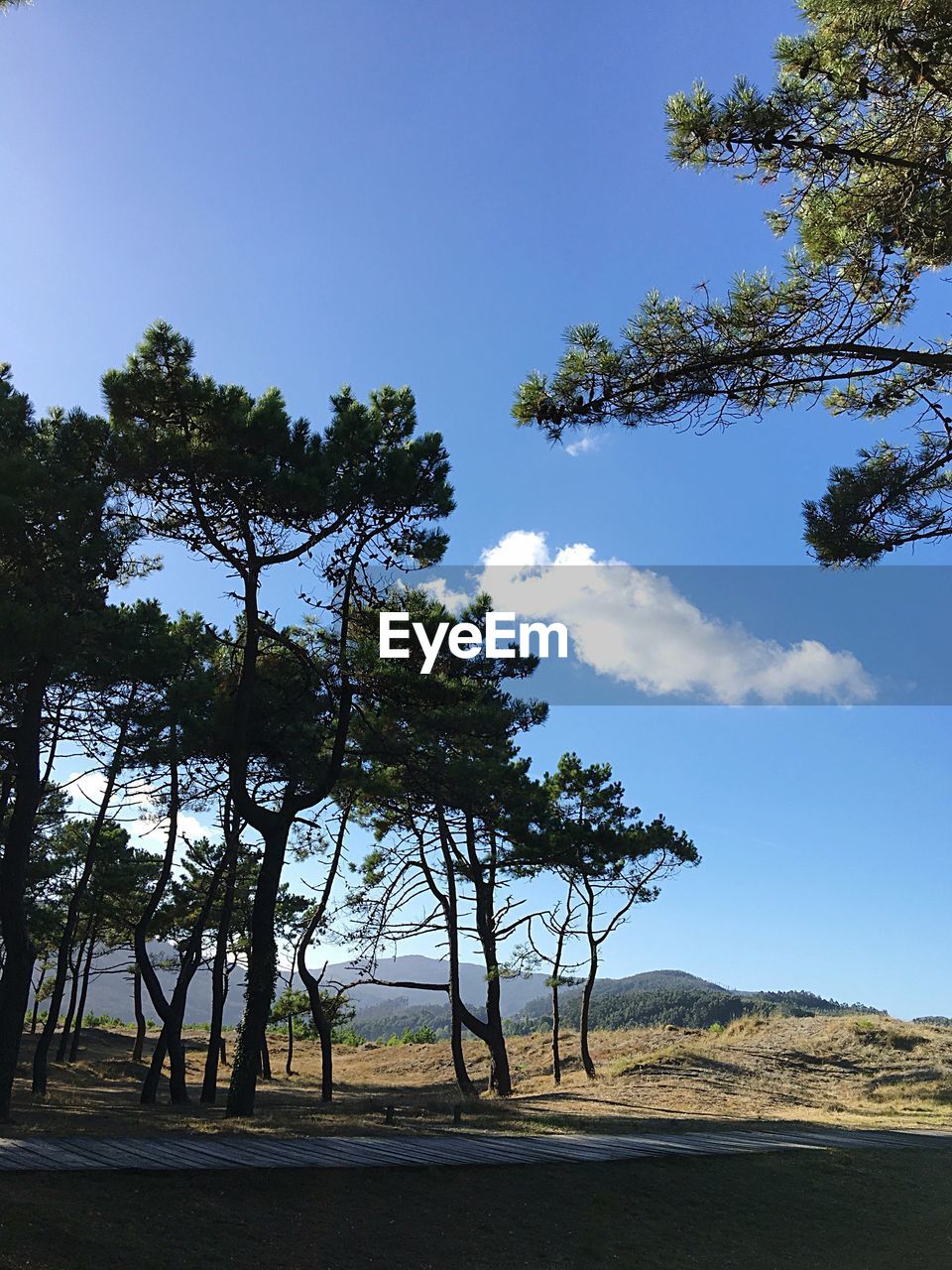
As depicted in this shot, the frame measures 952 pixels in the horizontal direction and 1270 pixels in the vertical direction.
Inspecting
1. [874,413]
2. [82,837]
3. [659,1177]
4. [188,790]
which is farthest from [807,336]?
[82,837]

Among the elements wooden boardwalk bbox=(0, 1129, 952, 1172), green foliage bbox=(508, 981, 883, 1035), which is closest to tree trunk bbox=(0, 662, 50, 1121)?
wooden boardwalk bbox=(0, 1129, 952, 1172)

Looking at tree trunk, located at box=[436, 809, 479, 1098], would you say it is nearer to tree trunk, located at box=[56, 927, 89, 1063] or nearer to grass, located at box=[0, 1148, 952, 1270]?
grass, located at box=[0, 1148, 952, 1270]

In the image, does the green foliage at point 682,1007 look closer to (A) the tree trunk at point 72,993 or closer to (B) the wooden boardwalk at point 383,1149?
(A) the tree trunk at point 72,993

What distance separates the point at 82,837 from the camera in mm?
27062

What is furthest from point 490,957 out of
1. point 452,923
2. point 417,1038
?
point 417,1038

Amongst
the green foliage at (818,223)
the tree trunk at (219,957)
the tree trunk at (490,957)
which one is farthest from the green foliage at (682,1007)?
the green foliage at (818,223)

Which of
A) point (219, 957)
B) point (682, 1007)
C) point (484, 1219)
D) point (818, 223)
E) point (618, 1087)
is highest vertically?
point (818, 223)

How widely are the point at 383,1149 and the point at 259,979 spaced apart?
4530 mm

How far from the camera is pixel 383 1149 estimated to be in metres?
9.85

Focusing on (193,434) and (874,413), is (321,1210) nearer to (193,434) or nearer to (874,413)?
(874,413)

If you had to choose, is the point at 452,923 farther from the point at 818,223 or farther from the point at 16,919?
the point at 818,223

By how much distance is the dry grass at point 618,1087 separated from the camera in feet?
45.7

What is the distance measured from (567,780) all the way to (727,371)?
19.9 m

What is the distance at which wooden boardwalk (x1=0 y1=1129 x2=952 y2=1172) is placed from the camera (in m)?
8.04
